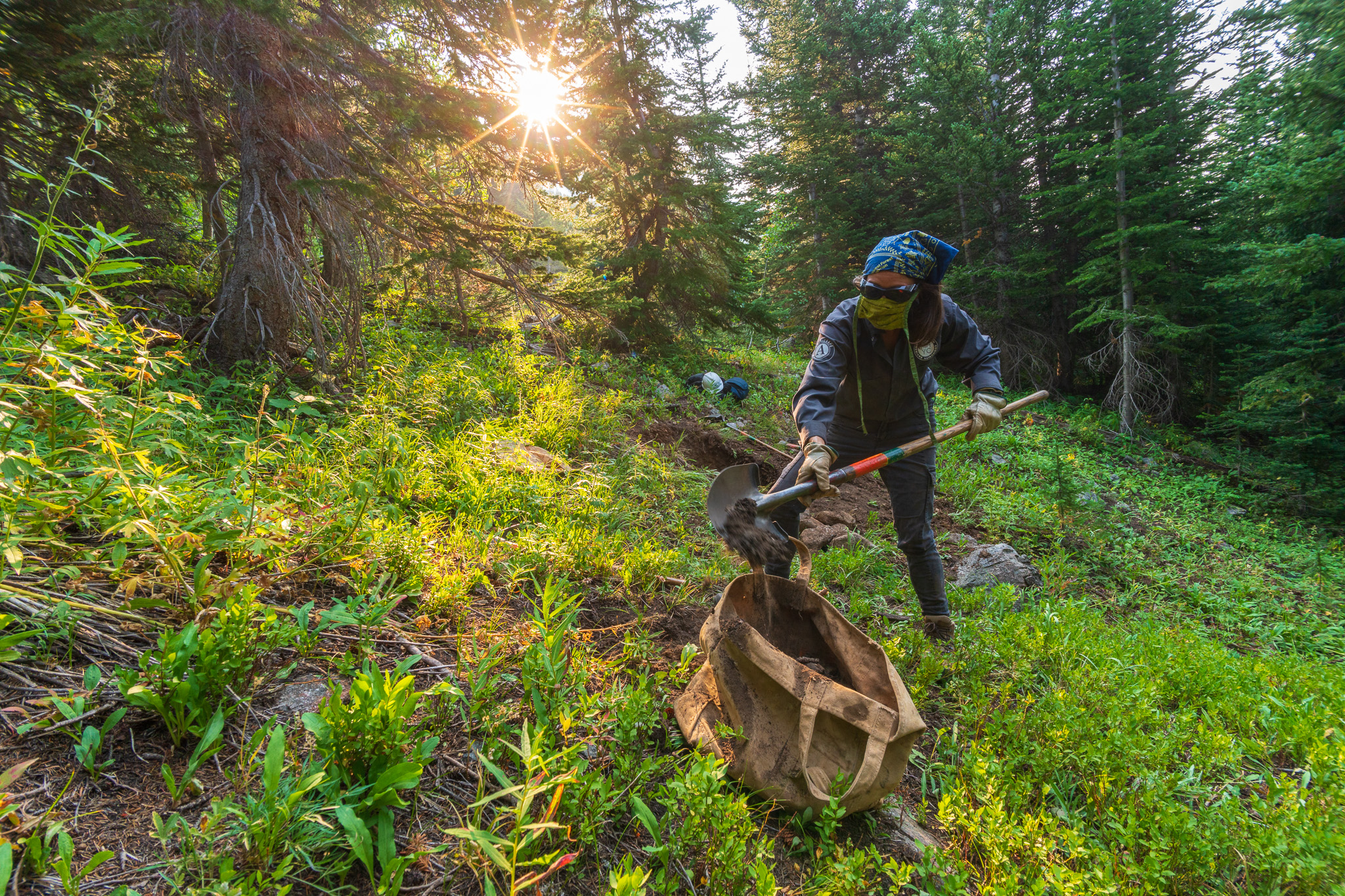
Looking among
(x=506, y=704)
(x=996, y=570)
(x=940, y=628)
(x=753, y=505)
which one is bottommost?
(x=996, y=570)

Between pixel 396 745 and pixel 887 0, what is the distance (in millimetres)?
21769

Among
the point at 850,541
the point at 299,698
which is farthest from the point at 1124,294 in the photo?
the point at 299,698

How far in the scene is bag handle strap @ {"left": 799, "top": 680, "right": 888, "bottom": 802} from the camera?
5.55 feet

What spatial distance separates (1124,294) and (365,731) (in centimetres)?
1382

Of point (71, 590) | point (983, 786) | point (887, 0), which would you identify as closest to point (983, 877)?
point (983, 786)

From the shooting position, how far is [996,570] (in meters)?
4.18

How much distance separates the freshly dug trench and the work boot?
1271 millimetres

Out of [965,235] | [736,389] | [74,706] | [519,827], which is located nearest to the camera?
[519,827]

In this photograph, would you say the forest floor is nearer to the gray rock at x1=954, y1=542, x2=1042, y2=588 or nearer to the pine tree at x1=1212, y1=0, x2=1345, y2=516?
the gray rock at x1=954, y1=542, x2=1042, y2=588

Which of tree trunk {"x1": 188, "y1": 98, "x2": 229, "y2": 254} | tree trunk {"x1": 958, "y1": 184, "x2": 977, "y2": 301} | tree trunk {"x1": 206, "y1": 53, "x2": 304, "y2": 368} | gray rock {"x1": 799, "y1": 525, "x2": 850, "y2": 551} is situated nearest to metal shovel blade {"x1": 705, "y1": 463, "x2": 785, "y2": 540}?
gray rock {"x1": 799, "y1": 525, "x2": 850, "y2": 551}

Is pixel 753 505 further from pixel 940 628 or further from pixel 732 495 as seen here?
pixel 940 628

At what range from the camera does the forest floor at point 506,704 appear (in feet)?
4.42

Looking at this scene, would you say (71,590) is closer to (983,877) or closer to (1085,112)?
(983,877)

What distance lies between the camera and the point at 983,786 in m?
2.02
